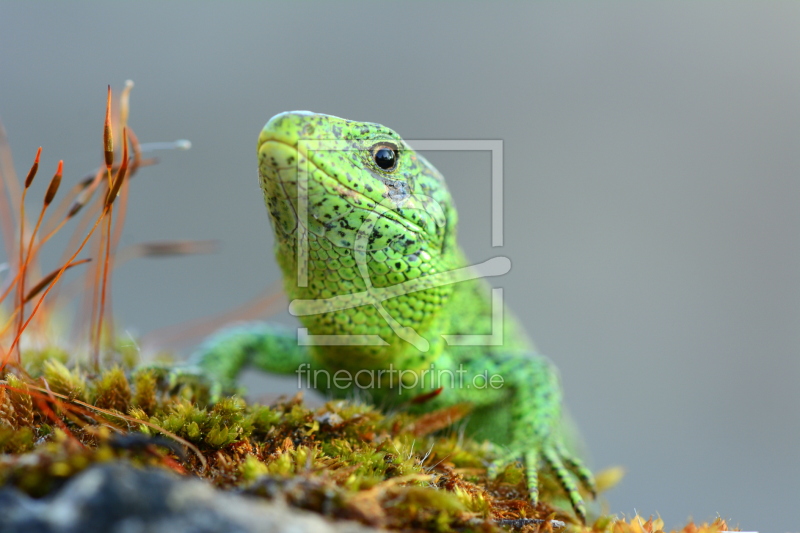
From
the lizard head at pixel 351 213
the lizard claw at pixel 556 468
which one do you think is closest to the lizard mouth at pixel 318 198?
the lizard head at pixel 351 213

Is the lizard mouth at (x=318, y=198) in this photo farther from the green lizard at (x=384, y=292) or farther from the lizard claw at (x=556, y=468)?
the lizard claw at (x=556, y=468)

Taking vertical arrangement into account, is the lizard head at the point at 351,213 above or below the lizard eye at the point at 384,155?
below

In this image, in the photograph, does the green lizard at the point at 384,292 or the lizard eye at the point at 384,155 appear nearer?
the green lizard at the point at 384,292

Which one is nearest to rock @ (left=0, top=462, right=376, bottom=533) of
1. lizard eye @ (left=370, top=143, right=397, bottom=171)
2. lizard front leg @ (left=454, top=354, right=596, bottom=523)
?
A: lizard front leg @ (left=454, top=354, right=596, bottom=523)

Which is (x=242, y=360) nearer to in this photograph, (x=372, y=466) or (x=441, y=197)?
(x=441, y=197)

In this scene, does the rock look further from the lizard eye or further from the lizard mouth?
the lizard eye

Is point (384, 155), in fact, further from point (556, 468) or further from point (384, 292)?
point (556, 468)

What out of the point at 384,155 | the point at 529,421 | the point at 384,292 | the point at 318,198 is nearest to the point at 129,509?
the point at 318,198
